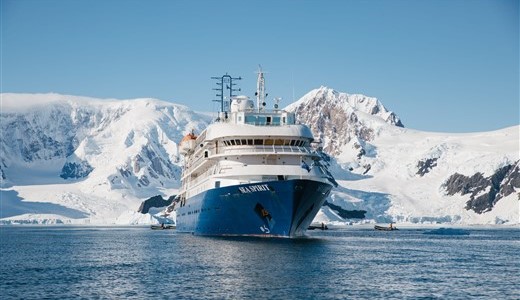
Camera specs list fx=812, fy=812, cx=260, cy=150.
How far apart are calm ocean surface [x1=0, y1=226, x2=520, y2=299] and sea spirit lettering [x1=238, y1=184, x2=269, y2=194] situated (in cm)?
457

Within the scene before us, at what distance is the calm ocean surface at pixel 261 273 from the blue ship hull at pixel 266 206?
3282 mm

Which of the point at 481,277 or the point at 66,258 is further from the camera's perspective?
the point at 66,258

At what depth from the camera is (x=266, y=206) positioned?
7294 cm

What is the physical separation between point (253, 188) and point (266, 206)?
81.6 inches

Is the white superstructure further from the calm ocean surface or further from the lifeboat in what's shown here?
the lifeboat

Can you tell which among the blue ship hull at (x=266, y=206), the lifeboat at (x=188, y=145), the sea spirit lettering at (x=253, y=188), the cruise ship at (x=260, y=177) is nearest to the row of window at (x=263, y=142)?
the cruise ship at (x=260, y=177)

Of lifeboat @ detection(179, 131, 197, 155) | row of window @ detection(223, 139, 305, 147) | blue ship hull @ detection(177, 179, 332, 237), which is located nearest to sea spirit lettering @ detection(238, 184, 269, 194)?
blue ship hull @ detection(177, 179, 332, 237)

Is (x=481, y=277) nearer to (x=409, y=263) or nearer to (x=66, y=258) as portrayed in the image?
(x=409, y=263)

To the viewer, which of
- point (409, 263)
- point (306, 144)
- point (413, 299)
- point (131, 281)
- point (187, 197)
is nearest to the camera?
point (413, 299)

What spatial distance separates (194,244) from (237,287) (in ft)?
105

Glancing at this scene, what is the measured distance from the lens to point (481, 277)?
48812 millimetres

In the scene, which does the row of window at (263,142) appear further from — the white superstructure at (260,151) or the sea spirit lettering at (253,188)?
the sea spirit lettering at (253,188)

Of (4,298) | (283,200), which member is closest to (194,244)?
(283,200)

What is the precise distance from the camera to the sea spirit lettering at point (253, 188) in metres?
71.5
